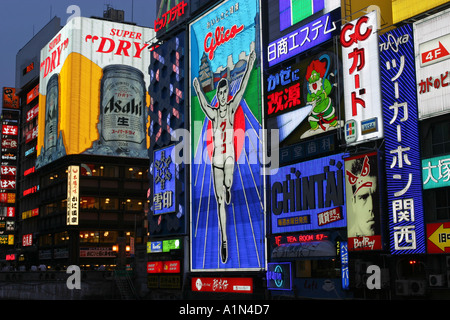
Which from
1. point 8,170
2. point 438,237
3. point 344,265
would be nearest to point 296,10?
point 344,265

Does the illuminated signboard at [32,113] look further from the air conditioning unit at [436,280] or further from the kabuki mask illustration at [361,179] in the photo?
the air conditioning unit at [436,280]

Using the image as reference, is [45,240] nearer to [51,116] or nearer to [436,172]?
[51,116]

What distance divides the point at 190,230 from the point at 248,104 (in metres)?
16.1

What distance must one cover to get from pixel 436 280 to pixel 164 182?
39.5 meters

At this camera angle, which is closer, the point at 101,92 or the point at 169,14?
the point at 169,14

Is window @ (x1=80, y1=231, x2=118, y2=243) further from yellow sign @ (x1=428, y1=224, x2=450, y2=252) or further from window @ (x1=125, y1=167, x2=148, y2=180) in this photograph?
yellow sign @ (x1=428, y1=224, x2=450, y2=252)

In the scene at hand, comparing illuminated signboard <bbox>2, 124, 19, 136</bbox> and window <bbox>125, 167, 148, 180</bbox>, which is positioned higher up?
illuminated signboard <bbox>2, 124, 19, 136</bbox>

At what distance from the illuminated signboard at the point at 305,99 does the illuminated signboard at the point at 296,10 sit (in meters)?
4.15

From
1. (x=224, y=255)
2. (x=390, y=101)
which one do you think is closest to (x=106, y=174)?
(x=224, y=255)

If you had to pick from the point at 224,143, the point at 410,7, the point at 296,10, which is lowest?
the point at 224,143

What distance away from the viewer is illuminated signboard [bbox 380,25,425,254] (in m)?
43.0

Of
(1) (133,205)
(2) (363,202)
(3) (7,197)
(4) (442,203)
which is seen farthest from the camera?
(3) (7,197)

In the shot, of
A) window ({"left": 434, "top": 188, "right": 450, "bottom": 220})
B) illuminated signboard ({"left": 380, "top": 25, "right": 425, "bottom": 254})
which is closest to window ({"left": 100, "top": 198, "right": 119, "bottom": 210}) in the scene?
illuminated signboard ({"left": 380, "top": 25, "right": 425, "bottom": 254})

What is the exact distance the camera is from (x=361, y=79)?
48.3 meters
